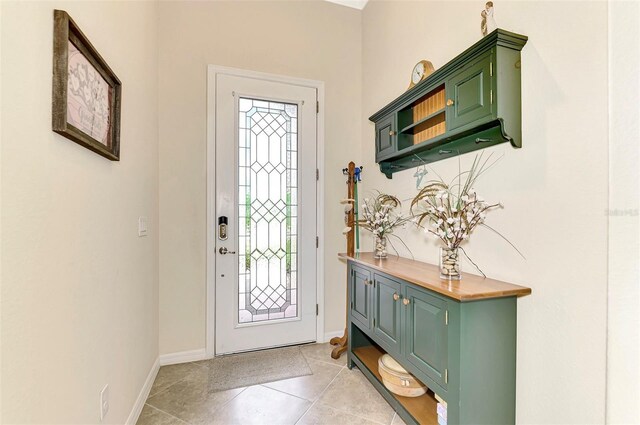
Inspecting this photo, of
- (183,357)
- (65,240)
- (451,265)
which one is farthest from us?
(183,357)

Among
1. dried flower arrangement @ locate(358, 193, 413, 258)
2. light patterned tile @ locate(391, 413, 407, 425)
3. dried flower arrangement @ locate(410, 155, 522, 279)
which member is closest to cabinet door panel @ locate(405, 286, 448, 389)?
dried flower arrangement @ locate(410, 155, 522, 279)

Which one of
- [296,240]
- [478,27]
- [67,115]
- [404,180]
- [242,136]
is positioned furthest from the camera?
[296,240]

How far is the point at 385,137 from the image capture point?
242cm

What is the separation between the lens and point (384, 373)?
1.97m

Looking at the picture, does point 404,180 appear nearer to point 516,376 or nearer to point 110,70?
point 516,376

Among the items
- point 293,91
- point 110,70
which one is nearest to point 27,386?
point 110,70

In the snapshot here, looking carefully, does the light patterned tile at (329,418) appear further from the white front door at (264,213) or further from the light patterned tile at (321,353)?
the white front door at (264,213)

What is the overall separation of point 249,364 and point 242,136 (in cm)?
202

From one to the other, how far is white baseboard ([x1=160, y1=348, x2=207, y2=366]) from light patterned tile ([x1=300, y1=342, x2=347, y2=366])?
903 mm

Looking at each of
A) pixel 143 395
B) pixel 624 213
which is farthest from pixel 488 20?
pixel 143 395

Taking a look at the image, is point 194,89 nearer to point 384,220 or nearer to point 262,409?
point 384,220

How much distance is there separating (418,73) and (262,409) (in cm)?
255

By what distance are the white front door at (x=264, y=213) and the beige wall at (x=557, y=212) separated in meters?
1.64

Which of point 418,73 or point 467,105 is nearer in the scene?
point 467,105
